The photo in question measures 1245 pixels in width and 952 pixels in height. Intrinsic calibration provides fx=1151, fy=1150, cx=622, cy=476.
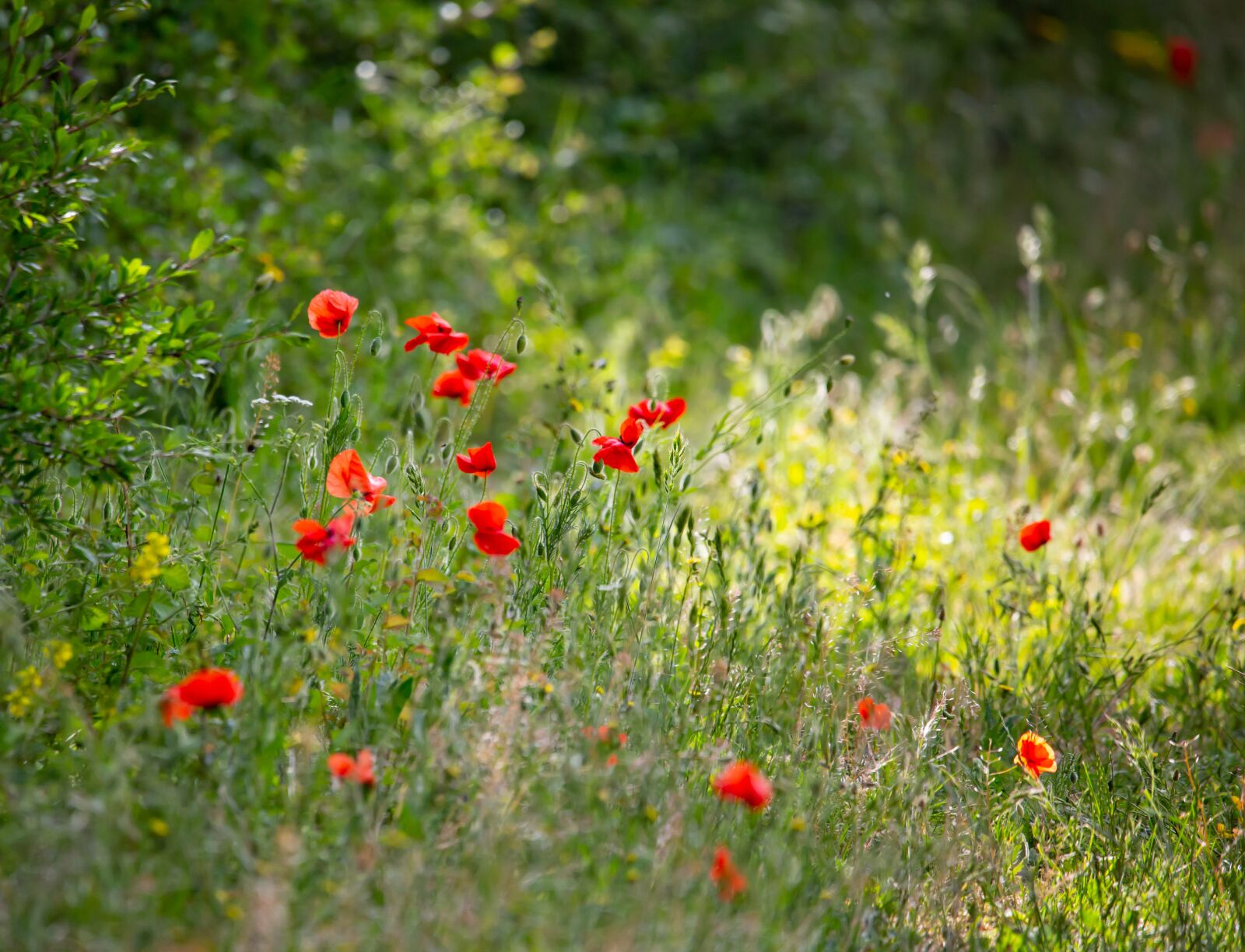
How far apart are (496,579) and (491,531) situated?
0.30 feet

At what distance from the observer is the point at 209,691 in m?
1.50

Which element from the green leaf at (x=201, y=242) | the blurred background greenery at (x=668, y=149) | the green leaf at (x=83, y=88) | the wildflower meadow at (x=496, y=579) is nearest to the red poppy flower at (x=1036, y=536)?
the wildflower meadow at (x=496, y=579)

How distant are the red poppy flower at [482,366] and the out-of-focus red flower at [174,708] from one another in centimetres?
80

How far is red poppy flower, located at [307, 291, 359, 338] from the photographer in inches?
79.4

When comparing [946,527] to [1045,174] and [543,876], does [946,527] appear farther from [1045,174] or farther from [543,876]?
[1045,174]

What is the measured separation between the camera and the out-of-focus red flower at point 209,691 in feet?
4.89

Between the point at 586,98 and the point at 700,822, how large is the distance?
4239 millimetres

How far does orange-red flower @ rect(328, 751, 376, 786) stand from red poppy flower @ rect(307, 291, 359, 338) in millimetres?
773

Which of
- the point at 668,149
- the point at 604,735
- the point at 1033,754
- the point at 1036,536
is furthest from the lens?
the point at 668,149

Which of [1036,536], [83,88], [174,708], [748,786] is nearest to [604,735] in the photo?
[748,786]

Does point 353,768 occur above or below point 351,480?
below

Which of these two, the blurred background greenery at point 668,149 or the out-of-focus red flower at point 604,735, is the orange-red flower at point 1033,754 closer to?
the out-of-focus red flower at point 604,735

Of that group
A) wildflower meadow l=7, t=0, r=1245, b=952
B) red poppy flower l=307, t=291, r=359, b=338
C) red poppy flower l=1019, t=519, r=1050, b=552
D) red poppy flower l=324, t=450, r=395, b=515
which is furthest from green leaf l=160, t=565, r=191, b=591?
red poppy flower l=1019, t=519, r=1050, b=552

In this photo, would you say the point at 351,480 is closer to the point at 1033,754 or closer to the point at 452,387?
the point at 452,387
